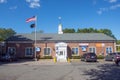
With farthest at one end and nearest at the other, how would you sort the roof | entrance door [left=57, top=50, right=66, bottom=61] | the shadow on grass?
the roof
entrance door [left=57, top=50, right=66, bottom=61]
the shadow on grass

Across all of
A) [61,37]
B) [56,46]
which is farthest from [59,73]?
[61,37]

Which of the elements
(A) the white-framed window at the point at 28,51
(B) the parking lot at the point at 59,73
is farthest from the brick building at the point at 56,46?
(B) the parking lot at the point at 59,73

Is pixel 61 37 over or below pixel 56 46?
over

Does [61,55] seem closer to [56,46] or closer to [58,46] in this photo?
[58,46]

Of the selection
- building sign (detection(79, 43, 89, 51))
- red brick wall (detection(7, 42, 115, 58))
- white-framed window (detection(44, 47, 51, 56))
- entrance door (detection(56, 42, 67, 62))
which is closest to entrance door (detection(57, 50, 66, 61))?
entrance door (detection(56, 42, 67, 62))

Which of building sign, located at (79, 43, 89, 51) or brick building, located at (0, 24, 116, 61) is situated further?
building sign, located at (79, 43, 89, 51)

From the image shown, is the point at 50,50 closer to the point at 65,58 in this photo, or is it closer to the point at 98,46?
the point at 65,58

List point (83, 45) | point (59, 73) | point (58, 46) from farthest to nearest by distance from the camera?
point (83, 45)
point (58, 46)
point (59, 73)

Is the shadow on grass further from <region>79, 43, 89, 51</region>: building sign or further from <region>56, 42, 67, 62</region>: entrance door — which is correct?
<region>79, 43, 89, 51</region>: building sign

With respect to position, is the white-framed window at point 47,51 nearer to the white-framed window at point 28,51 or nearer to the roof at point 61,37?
the roof at point 61,37

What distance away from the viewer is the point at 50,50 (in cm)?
5050

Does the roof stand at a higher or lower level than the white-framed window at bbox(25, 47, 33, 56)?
higher

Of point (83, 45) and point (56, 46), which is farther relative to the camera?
point (83, 45)

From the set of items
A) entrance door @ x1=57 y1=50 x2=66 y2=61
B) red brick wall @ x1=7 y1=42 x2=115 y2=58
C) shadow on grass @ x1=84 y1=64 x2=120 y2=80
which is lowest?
shadow on grass @ x1=84 y1=64 x2=120 y2=80
